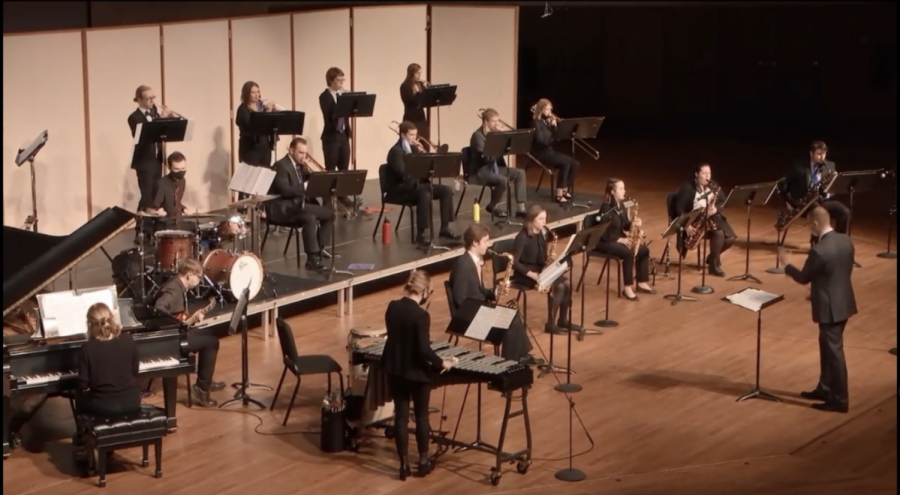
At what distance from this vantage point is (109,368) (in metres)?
8.47

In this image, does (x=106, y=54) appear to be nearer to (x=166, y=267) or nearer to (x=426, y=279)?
(x=166, y=267)

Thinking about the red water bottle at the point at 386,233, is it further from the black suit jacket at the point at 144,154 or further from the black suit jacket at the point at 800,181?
the black suit jacket at the point at 800,181

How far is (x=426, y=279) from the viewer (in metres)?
8.59

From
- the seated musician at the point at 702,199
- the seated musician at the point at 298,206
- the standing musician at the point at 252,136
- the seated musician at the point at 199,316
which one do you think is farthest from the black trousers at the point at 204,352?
the seated musician at the point at 702,199

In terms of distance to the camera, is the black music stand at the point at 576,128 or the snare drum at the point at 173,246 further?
the black music stand at the point at 576,128

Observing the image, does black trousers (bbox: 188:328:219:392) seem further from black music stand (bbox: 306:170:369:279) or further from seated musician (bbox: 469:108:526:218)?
seated musician (bbox: 469:108:526:218)

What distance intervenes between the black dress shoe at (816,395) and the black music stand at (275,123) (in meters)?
5.75

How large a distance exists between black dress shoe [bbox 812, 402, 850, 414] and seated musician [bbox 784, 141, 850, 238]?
4.55m

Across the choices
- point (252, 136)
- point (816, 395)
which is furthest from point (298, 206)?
point (816, 395)

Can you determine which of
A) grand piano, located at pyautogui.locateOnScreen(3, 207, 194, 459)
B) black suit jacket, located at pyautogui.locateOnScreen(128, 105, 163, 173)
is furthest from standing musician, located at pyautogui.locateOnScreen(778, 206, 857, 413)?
black suit jacket, located at pyautogui.locateOnScreen(128, 105, 163, 173)

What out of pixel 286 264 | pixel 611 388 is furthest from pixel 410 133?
pixel 611 388

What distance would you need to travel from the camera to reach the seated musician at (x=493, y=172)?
14359mm

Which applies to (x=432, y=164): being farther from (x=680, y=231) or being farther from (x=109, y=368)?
(x=109, y=368)

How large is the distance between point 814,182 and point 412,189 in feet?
14.1
